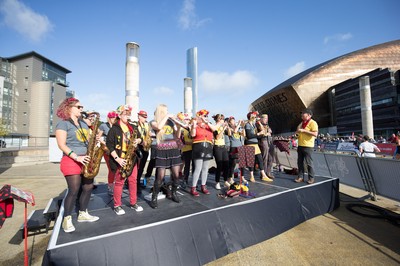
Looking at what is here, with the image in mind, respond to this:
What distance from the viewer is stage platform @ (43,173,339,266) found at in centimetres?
230

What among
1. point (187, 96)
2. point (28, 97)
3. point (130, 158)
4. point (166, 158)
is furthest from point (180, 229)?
point (28, 97)

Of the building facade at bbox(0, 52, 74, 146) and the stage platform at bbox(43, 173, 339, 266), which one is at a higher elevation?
the building facade at bbox(0, 52, 74, 146)

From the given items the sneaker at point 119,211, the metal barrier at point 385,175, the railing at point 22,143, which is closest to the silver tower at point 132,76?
the sneaker at point 119,211

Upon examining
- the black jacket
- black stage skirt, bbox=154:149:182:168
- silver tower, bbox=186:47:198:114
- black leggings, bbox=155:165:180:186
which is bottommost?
black leggings, bbox=155:165:180:186

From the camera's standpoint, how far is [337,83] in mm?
47688

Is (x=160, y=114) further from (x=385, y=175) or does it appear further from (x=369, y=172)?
(x=369, y=172)

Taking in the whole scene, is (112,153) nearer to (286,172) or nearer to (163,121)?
(163,121)

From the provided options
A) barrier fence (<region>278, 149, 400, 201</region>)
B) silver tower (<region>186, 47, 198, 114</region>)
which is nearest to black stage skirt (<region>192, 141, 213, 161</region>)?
barrier fence (<region>278, 149, 400, 201</region>)

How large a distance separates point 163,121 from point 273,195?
2.62 meters

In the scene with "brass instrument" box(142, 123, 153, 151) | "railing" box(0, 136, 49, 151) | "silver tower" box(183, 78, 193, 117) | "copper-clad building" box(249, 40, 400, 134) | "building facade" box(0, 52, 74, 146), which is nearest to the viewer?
"brass instrument" box(142, 123, 153, 151)

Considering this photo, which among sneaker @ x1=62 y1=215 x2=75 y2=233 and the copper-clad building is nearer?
sneaker @ x1=62 y1=215 x2=75 y2=233

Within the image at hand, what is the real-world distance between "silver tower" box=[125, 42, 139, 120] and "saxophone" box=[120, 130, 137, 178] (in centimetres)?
1257

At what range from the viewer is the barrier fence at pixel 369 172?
16.2 ft

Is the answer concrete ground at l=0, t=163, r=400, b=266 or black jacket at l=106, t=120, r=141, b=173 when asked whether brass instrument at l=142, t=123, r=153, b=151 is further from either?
concrete ground at l=0, t=163, r=400, b=266
